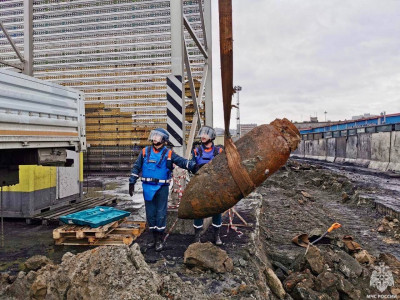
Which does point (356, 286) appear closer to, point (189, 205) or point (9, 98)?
point (189, 205)

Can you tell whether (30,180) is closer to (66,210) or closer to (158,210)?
(66,210)

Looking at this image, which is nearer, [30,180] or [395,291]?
[395,291]

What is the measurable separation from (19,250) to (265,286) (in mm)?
3433

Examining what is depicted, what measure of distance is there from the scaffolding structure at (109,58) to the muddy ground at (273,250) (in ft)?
11.7

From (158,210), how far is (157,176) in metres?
0.48

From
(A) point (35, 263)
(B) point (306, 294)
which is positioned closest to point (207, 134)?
(B) point (306, 294)

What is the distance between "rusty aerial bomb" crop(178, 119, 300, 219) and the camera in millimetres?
2129

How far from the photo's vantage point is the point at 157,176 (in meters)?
3.96

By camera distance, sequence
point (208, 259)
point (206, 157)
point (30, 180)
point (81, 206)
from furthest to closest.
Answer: point (81, 206) < point (30, 180) < point (206, 157) < point (208, 259)

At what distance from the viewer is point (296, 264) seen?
4176mm

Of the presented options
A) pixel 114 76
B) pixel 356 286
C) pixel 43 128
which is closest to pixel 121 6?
pixel 114 76

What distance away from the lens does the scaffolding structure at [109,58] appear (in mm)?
11430

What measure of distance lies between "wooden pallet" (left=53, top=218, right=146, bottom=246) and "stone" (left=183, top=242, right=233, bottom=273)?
1212 mm

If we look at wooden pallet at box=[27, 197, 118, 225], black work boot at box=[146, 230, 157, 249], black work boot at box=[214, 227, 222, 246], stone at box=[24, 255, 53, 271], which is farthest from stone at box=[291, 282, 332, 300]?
wooden pallet at box=[27, 197, 118, 225]
